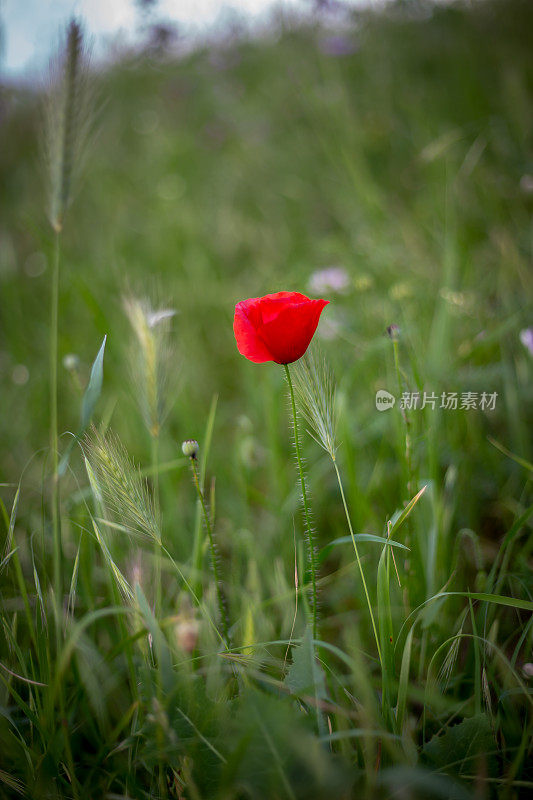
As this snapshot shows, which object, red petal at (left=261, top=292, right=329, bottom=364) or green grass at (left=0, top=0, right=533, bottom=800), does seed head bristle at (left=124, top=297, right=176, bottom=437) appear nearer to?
green grass at (left=0, top=0, right=533, bottom=800)

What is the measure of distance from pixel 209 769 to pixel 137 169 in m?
3.86

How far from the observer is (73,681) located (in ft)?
2.70

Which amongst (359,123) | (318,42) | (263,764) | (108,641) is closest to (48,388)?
(108,641)

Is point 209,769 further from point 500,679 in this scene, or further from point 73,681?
point 500,679

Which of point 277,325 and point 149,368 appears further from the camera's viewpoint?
point 149,368

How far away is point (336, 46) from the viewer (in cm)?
240

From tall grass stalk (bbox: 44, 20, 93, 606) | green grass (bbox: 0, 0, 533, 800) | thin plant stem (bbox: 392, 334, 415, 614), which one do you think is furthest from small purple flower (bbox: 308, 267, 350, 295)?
Result: tall grass stalk (bbox: 44, 20, 93, 606)

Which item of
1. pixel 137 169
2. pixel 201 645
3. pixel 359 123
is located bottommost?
pixel 201 645

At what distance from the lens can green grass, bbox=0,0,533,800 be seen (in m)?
0.59

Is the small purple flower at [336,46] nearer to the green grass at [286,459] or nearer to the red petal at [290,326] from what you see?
the green grass at [286,459]

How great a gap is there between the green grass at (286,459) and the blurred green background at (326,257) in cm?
2

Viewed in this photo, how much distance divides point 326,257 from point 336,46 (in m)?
1.18

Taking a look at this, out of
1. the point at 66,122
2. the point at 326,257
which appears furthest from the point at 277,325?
the point at 326,257

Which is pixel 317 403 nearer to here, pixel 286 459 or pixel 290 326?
pixel 290 326
